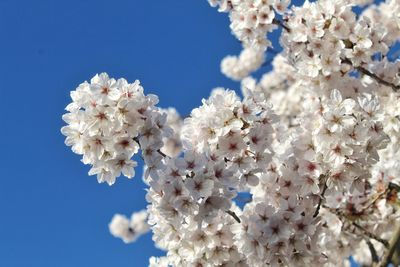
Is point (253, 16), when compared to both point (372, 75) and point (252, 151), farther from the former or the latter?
point (252, 151)

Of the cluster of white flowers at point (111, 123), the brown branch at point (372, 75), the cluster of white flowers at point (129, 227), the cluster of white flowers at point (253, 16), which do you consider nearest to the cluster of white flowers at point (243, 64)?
the cluster of white flowers at point (129, 227)

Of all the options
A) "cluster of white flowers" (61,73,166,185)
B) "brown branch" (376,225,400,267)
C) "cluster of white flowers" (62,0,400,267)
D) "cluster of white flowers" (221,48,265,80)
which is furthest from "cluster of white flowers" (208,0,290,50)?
"cluster of white flowers" (221,48,265,80)

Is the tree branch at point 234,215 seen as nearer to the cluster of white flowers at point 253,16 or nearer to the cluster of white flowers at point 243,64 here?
the cluster of white flowers at point 253,16

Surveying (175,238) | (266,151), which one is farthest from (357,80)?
(175,238)

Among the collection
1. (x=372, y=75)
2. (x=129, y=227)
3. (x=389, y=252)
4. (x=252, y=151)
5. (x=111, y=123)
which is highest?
(x=129, y=227)

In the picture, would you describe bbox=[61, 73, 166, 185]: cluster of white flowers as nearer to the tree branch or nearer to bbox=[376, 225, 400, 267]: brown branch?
the tree branch

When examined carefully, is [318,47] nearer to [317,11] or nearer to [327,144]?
[317,11]

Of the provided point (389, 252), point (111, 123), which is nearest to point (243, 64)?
point (389, 252)

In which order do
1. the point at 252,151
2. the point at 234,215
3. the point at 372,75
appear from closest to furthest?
1. the point at 252,151
2. the point at 234,215
3. the point at 372,75
